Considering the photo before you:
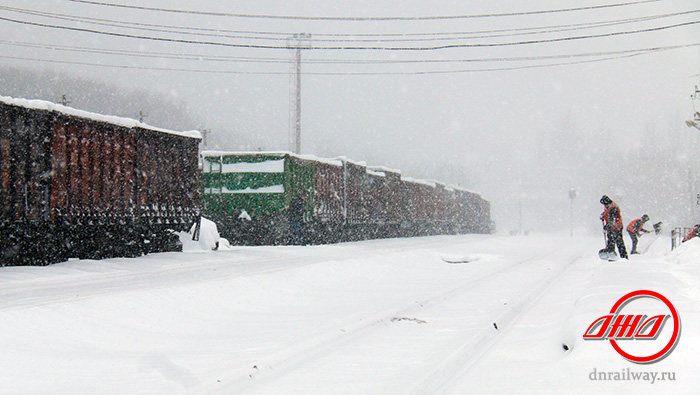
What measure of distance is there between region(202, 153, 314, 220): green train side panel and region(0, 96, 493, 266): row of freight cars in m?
0.04

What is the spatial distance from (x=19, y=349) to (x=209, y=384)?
2373mm

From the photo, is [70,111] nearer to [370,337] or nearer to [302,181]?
[370,337]

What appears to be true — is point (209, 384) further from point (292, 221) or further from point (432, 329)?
point (292, 221)

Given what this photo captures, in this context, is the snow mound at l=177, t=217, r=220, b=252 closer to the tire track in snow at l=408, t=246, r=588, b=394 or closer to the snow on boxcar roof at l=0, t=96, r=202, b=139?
the snow on boxcar roof at l=0, t=96, r=202, b=139

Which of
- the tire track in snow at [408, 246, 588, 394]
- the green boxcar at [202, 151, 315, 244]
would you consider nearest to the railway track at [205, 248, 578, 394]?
the tire track in snow at [408, 246, 588, 394]

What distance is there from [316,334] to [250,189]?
1694 centimetres

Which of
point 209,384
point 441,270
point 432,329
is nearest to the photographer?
point 209,384

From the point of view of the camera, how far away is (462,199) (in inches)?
2165

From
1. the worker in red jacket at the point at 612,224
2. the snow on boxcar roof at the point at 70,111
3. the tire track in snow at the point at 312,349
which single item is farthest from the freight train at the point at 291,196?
the tire track in snow at the point at 312,349

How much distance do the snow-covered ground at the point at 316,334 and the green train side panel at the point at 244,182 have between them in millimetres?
10405

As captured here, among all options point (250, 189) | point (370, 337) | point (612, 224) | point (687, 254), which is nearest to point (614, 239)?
point (612, 224)

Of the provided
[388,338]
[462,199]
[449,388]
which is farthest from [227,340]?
[462,199]

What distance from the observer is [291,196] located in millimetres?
23438

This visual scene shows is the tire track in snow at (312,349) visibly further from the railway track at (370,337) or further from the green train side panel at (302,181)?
the green train side panel at (302,181)
